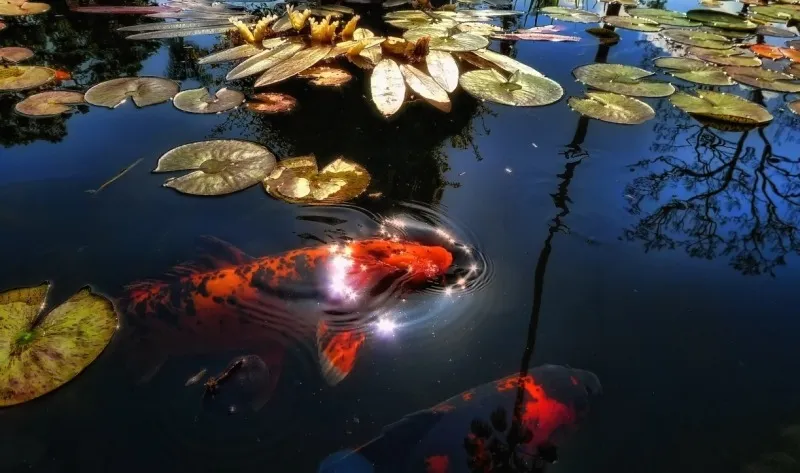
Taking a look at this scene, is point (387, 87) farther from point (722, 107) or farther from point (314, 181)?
point (722, 107)

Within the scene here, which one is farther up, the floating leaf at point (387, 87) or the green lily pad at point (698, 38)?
the green lily pad at point (698, 38)

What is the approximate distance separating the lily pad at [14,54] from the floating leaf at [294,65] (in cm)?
190

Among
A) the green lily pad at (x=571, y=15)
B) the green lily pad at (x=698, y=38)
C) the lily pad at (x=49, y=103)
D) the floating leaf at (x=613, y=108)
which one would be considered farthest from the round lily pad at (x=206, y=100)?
the green lily pad at (x=698, y=38)

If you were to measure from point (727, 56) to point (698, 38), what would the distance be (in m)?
0.46

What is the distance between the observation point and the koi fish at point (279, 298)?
5.25 feet

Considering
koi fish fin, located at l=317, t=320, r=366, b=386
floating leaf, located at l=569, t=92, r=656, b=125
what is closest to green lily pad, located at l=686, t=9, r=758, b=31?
floating leaf, located at l=569, t=92, r=656, b=125

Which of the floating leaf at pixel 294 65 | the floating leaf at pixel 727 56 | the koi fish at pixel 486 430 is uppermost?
the floating leaf at pixel 727 56

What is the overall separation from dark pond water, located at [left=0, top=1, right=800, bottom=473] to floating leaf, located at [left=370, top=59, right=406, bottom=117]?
90 mm

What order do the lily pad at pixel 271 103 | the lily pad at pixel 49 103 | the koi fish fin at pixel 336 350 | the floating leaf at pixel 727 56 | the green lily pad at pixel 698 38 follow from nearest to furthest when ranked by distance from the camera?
→ the koi fish fin at pixel 336 350, the lily pad at pixel 49 103, the lily pad at pixel 271 103, the floating leaf at pixel 727 56, the green lily pad at pixel 698 38

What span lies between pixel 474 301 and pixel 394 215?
614 millimetres

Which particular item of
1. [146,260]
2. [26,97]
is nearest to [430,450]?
[146,260]

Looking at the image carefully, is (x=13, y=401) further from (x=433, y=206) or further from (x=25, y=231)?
(x=433, y=206)

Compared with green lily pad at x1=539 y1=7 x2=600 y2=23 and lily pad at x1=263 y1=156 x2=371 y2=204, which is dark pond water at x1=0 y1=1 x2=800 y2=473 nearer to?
lily pad at x1=263 y1=156 x2=371 y2=204

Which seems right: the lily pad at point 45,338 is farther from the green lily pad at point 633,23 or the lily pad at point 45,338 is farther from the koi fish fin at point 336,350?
the green lily pad at point 633,23
